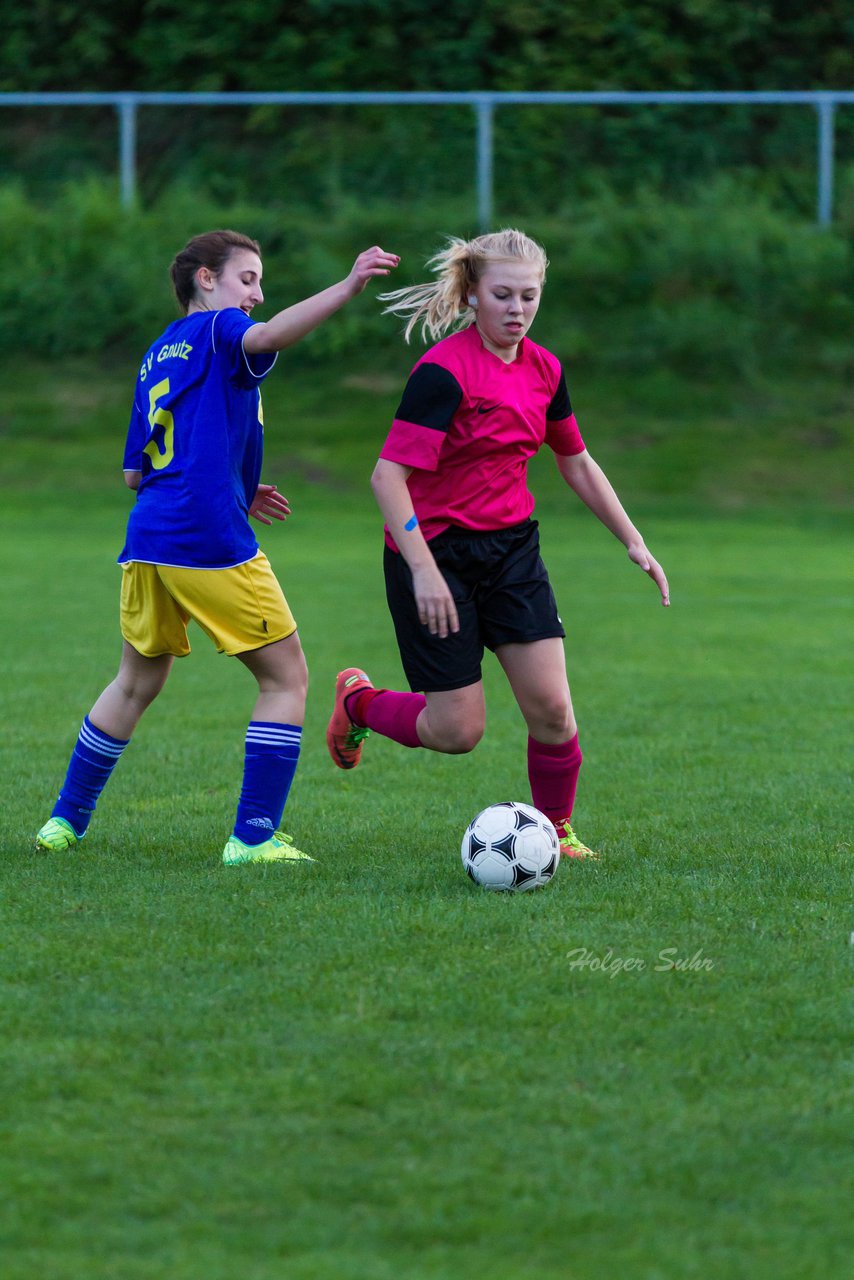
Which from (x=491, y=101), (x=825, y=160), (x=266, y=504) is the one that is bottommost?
(x=825, y=160)

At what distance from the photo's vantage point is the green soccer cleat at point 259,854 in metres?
4.78

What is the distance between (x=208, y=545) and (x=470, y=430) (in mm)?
804

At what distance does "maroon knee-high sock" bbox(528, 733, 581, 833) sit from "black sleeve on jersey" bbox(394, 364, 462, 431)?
103cm

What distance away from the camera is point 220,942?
156 inches

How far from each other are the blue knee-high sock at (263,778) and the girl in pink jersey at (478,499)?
435 millimetres

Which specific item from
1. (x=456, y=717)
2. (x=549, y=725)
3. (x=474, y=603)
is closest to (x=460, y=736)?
(x=456, y=717)

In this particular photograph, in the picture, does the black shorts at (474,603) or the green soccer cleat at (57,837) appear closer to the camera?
the black shorts at (474,603)

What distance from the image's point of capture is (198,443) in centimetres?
473

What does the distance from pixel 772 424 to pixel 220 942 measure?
52.1 feet

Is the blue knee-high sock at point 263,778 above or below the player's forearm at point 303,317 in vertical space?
below

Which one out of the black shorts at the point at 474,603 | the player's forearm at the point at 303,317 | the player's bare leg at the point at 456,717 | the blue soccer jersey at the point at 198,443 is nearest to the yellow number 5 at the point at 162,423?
the blue soccer jersey at the point at 198,443

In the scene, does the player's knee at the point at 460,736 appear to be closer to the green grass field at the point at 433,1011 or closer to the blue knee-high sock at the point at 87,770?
the green grass field at the point at 433,1011

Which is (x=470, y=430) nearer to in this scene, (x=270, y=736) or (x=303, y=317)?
(x=303, y=317)

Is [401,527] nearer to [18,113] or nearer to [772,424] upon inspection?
[772,424]
